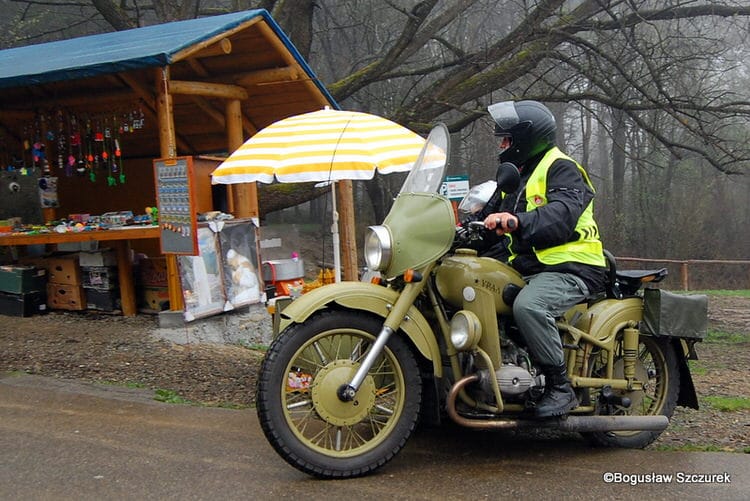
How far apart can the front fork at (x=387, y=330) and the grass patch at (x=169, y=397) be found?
7.28 feet

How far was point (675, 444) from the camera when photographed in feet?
15.3

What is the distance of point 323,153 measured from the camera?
6.76m

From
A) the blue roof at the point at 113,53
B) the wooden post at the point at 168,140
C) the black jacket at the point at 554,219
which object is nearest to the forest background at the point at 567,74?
the blue roof at the point at 113,53

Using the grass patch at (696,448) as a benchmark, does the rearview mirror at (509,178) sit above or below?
above

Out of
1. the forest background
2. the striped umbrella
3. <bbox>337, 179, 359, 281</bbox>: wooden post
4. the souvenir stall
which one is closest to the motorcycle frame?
the striped umbrella

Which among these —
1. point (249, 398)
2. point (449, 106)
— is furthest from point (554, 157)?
point (449, 106)

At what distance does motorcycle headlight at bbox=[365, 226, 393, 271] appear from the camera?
3921 mm

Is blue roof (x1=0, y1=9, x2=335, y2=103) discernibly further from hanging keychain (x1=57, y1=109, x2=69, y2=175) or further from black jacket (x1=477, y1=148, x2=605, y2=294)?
black jacket (x1=477, y1=148, x2=605, y2=294)

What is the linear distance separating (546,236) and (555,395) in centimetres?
86

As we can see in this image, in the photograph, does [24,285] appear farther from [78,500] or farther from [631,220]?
[631,220]

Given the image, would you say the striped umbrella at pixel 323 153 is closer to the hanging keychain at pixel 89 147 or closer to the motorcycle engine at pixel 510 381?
the motorcycle engine at pixel 510 381

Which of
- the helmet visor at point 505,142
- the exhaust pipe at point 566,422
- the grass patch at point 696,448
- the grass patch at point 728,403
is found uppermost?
the helmet visor at point 505,142

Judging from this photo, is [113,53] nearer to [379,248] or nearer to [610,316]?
[379,248]

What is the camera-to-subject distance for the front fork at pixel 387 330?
12.3 feet
